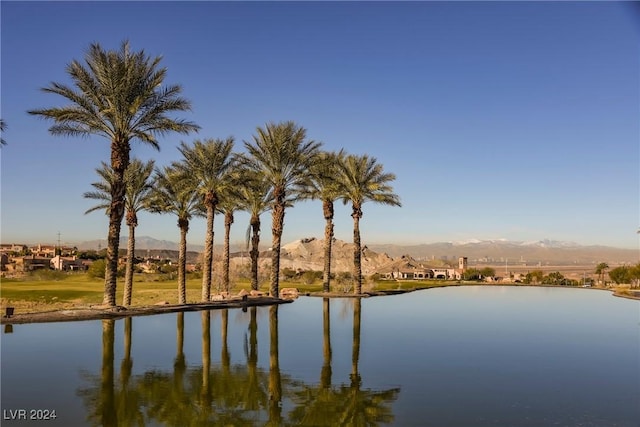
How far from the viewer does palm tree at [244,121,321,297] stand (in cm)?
3584

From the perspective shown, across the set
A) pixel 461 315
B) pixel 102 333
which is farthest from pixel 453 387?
pixel 461 315

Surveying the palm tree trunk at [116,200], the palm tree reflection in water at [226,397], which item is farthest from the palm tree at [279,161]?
the palm tree reflection in water at [226,397]

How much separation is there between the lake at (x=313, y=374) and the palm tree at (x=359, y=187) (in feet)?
74.7

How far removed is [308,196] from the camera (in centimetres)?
4512

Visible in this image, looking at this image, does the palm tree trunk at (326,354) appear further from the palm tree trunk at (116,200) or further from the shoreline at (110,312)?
the palm tree trunk at (116,200)

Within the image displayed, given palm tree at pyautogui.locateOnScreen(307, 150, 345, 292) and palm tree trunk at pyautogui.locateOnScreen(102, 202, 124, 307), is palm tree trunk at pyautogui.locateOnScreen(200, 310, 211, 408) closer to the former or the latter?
palm tree trunk at pyautogui.locateOnScreen(102, 202, 124, 307)

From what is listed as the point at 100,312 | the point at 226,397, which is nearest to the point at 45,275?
the point at 100,312

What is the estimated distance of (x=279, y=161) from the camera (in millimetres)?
36406

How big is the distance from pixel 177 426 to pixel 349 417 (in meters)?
3.19

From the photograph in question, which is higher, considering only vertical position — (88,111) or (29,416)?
(88,111)

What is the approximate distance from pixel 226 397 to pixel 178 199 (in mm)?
26033

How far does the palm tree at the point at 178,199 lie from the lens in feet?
109

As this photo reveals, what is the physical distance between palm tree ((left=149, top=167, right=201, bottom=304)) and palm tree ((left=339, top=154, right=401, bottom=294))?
14999 millimetres

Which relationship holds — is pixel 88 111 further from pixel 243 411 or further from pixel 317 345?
pixel 243 411
